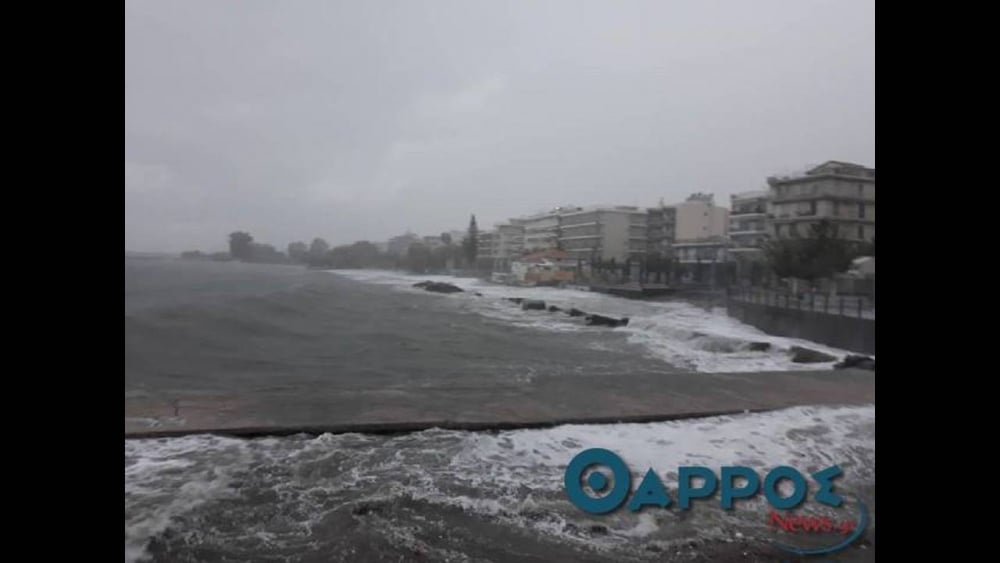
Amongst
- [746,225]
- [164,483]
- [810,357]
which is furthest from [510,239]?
[746,225]

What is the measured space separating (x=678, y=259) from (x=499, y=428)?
13220 millimetres

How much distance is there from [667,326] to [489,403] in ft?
→ 25.7

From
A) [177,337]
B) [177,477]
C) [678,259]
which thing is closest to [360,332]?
[177,337]

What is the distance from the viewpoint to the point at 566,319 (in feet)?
42.7

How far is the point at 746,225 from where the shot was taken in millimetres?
15719

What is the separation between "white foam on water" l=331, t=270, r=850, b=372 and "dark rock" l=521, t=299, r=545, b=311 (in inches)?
5.9

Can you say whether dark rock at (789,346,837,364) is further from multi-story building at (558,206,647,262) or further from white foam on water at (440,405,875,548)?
multi-story building at (558,206,647,262)

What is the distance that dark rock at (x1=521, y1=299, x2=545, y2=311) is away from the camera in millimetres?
13540

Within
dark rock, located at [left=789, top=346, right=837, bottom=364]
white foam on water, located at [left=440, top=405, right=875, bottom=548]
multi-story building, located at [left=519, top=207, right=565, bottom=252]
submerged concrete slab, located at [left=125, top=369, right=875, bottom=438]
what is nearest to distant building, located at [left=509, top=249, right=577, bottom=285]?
multi-story building, located at [left=519, top=207, right=565, bottom=252]
